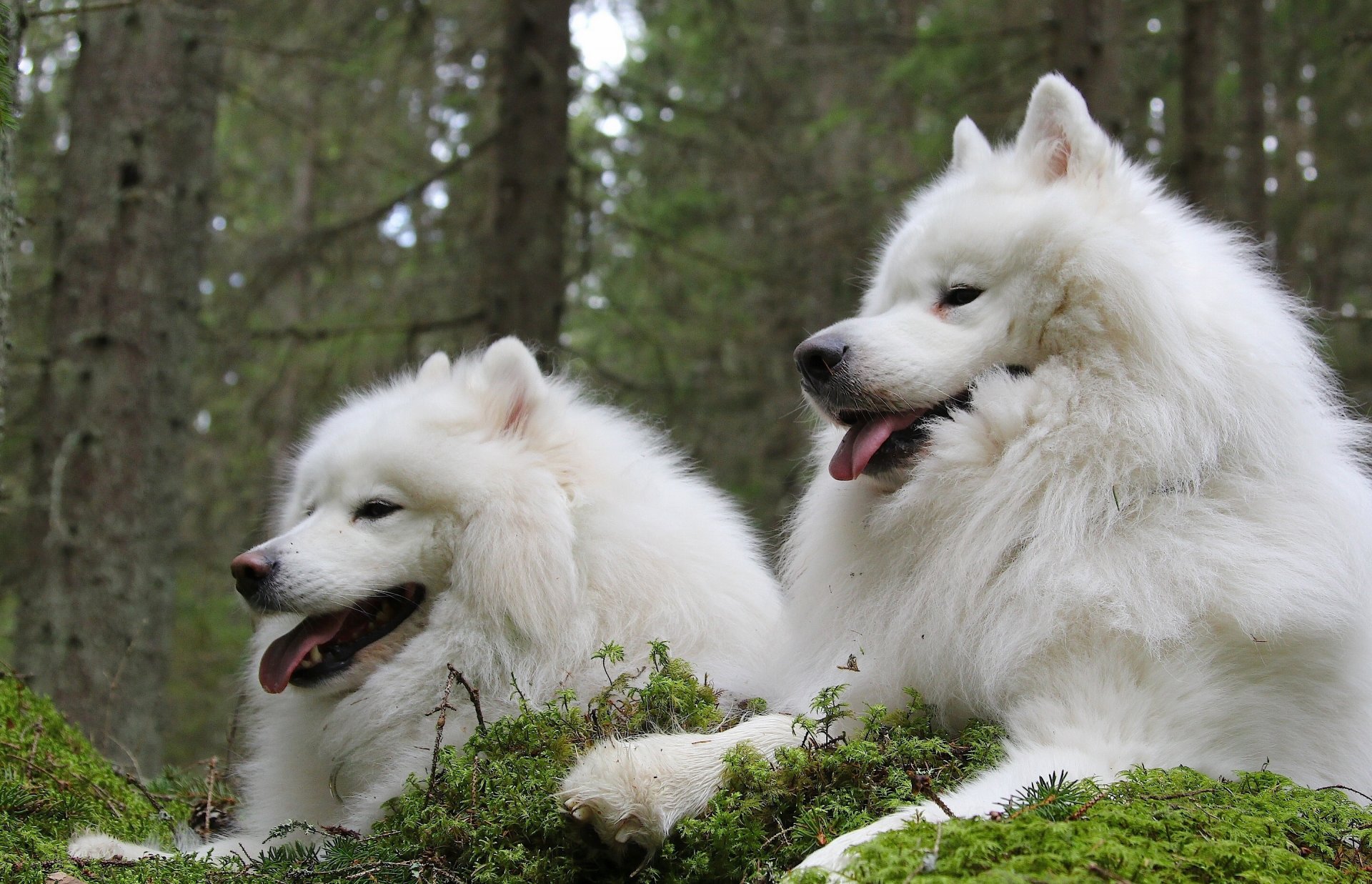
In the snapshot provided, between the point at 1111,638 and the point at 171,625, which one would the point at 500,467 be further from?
the point at 171,625

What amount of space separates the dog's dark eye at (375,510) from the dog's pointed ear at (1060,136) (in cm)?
245

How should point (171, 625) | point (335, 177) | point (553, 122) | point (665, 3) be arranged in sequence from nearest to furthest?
point (171, 625)
point (553, 122)
point (665, 3)
point (335, 177)

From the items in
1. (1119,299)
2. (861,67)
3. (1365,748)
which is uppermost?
(861,67)

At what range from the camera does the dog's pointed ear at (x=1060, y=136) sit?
330 centimetres

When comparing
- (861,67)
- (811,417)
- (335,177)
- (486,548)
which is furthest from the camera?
(861,67)

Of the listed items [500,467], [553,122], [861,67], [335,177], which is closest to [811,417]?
[500,467]

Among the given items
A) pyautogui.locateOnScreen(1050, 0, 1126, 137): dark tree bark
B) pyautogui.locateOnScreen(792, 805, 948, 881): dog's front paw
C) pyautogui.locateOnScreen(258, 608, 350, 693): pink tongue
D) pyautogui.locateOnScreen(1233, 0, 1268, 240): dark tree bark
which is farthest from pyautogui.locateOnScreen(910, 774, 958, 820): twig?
pyautogui.locateOnScreen(1233, 0, 1268, 240): dark tree bark

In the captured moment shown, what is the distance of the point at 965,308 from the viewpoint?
10.5 feet

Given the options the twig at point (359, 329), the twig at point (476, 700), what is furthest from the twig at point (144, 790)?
the twig at point (359, 329)

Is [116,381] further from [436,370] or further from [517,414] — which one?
[517,414]

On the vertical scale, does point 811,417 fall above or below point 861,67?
below

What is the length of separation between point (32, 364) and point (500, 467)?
5476 millimetres

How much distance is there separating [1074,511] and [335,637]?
2.52 meters

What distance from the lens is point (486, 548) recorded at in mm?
3635
